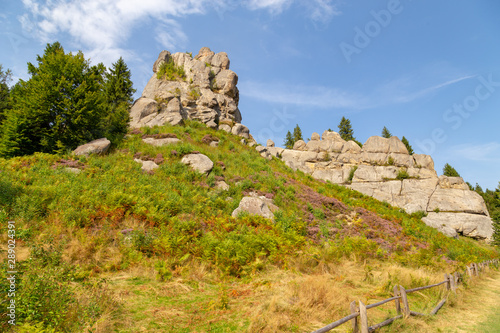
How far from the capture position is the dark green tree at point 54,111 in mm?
17000

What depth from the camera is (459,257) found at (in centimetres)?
1536

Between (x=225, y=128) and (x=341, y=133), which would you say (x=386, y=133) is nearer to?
(x=341, y=133)

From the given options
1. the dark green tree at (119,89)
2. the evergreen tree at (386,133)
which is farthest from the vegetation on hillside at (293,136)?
the dark green tree at (119,89)

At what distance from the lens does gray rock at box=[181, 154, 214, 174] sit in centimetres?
1828

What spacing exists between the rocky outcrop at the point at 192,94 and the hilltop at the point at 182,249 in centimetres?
1283

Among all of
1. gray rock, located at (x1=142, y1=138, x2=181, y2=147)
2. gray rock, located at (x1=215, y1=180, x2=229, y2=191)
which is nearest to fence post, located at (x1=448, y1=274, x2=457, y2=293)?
gray rock, located at (x1=215, y1=180, x2=229, y2=191)

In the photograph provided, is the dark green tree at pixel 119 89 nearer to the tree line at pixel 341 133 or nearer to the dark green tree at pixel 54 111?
the dark green tree at pixel 54 111

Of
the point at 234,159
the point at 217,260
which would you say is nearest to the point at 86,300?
the point at 217,260

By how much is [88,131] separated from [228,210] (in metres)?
14.9

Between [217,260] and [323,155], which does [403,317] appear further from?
[323,155]

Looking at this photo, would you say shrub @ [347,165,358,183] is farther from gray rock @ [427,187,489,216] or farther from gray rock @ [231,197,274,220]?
gray rock @ [231,197,274,220]

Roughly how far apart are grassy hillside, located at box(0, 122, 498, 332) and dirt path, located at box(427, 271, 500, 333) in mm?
917

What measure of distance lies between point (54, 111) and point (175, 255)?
17.5 meters

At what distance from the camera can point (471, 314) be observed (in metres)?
7.86
